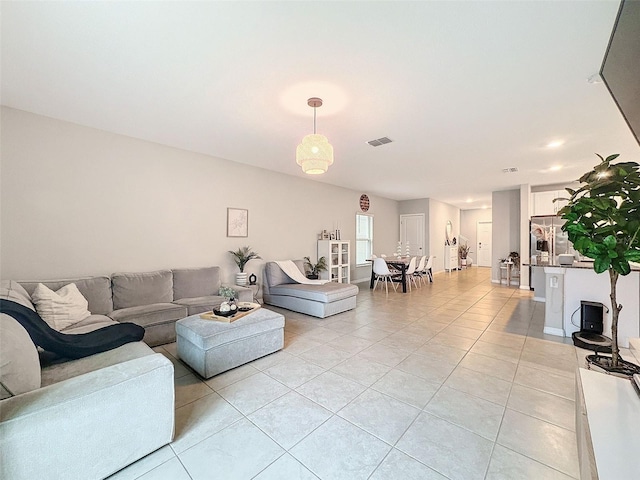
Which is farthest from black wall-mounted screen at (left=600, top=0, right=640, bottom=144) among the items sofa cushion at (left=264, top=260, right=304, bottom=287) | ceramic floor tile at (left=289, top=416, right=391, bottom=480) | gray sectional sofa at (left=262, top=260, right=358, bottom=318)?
sofa cushion at (left=264, top=260, right=304, bottom=287)

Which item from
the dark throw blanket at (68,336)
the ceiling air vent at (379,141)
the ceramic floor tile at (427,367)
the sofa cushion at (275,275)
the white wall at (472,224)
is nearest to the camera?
the dark throw blanket at (68,336)

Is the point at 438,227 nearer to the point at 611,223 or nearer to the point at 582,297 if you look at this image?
the point at 582,297

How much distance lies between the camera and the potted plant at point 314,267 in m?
5.94

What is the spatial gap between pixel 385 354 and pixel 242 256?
9.90 feet

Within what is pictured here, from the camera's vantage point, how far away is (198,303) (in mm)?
3541

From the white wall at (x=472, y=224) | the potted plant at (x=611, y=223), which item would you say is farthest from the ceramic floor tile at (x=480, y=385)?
the white wall at (x=472, y=224)

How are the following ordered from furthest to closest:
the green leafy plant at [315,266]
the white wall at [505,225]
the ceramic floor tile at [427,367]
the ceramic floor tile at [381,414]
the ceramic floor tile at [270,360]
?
the white wall at [505,225]
the green leafy plant at [315,266]
the ceramic floor tile at [270,360]
the ceramic floor tile at [427,367]
the ceramic floor tile at [381,414]

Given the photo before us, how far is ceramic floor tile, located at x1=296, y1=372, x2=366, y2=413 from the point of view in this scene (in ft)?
6.90

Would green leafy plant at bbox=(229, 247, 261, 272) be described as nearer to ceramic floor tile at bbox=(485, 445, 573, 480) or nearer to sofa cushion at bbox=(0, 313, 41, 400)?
sofa cushion at bbox=(0, 313, 41, 400)

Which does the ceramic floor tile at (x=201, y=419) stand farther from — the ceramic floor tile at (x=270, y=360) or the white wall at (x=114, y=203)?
the white wall at (x=114, y=203)

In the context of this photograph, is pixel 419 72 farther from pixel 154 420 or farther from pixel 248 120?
pixel 154 420

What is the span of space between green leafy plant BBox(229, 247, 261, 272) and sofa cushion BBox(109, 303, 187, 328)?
4.99 ft

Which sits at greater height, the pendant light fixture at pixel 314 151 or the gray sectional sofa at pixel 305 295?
the pendant light fixture at pixel 314 151

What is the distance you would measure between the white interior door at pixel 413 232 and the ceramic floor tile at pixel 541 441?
25.1 ft
